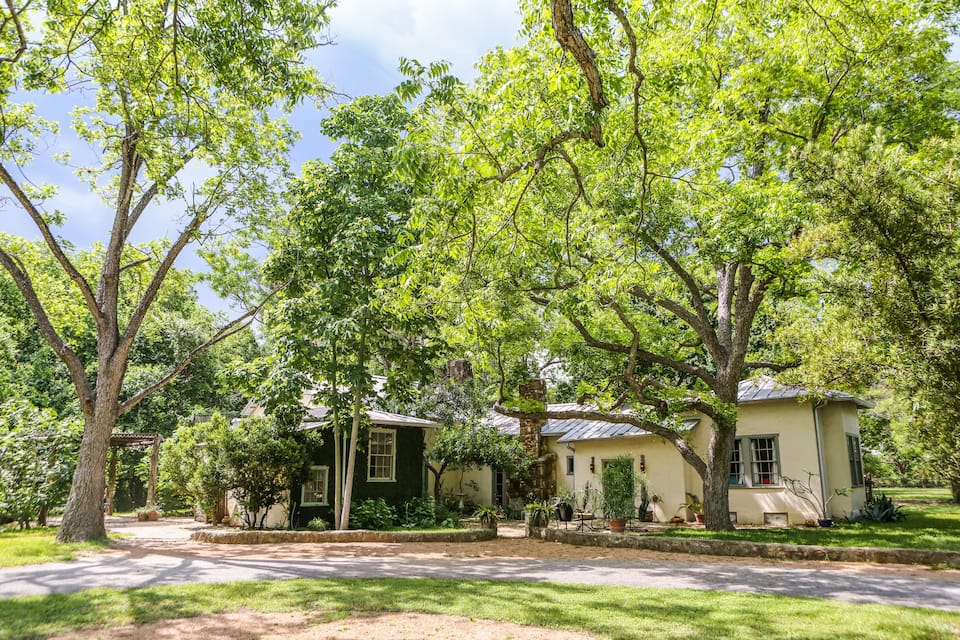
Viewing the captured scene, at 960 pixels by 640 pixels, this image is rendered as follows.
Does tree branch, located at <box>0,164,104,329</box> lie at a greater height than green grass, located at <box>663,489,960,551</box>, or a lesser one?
greater

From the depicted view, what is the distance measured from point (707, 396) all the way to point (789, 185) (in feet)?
14.7

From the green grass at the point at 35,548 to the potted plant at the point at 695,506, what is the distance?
13.7 meters

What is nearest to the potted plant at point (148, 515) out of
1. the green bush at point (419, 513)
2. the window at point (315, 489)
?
the window at point (315, 489)

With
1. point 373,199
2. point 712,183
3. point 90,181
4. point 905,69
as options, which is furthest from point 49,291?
point 905,69

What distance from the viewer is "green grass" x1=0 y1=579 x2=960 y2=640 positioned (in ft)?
17.2

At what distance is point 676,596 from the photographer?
6.77 metres

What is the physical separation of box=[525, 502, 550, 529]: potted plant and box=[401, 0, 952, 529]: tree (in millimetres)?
2262

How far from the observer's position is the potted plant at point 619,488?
608 inches

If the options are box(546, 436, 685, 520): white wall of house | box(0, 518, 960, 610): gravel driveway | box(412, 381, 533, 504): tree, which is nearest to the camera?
box(0, 518, 960, 610): gravel driveway

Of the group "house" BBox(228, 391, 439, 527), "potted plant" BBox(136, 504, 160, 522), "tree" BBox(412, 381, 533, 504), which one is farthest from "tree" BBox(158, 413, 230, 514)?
"tree" BBox(412, 381, 533, 504)

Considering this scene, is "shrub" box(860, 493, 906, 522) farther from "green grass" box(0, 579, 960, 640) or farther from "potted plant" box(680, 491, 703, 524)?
"green grass" box(0, 579, 960, 640)

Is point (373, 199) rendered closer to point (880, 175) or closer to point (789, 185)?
point (789, 185)

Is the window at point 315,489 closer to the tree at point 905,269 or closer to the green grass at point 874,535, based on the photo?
the green grass at point 874,535

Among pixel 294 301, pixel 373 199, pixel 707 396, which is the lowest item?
pixel 707 396
